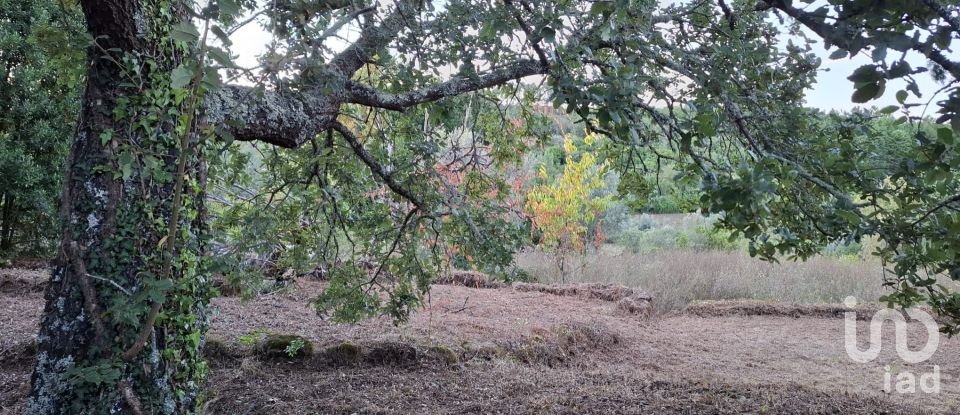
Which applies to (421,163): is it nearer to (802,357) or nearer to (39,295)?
(802,357)

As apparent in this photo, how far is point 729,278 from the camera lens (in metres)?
7.55

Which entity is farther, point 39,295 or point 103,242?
point 39,295

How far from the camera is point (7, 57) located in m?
6.08

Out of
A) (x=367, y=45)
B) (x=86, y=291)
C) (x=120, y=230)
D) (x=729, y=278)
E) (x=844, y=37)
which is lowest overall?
(x=729, y=278)

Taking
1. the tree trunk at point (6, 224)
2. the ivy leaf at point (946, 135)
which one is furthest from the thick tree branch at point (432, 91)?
the tree trunk at point (6, 224)

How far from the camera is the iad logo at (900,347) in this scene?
12.3 feet

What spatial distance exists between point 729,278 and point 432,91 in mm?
6296

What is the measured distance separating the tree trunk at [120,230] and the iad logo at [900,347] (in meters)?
3.75

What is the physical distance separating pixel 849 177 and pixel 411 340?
258cm

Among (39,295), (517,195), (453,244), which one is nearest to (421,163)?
(453,244)

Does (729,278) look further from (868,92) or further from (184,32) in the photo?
(184,32)

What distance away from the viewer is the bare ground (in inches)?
102

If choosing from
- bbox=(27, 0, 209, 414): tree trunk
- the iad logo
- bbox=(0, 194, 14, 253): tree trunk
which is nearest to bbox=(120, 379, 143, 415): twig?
bbox=(27, 0, 209, 414): tree trunk

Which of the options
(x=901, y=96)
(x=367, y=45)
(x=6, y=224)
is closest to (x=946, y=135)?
(x=901, y=96)
